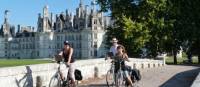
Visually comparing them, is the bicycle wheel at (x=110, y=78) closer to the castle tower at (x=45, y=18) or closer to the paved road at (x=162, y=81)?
the paved road at (x=162, y=81)

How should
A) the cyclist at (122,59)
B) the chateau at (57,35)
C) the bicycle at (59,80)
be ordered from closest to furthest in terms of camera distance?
the bicycle at (59,80)
the cyclist at (122,59)
the chateau at (57,35)

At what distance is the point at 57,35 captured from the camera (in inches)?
6663

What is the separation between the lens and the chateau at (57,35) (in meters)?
155

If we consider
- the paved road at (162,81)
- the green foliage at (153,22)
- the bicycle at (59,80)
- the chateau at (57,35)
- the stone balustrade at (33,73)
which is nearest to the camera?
the stone balustrade at (33,73)

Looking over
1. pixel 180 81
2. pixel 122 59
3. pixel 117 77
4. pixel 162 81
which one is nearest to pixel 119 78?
pixel 117 77

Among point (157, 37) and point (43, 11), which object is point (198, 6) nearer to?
point (157, 37)

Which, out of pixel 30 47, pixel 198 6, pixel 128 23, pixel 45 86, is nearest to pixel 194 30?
pixel 198 6

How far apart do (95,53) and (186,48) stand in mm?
91128

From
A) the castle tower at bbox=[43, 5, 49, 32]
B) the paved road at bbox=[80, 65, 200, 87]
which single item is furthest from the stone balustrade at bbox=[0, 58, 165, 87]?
the castle tower at bbox=[43, 5, 49, 32]

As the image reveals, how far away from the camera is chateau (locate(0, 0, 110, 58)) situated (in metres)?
155

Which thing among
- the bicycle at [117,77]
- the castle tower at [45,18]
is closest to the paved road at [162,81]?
the bicycle at [117,77]

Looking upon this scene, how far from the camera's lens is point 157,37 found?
5947 centimetres

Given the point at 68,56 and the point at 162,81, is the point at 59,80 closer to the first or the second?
the point at 68,56

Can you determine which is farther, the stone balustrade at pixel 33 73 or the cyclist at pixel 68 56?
the cyclist at pixel 68 56
